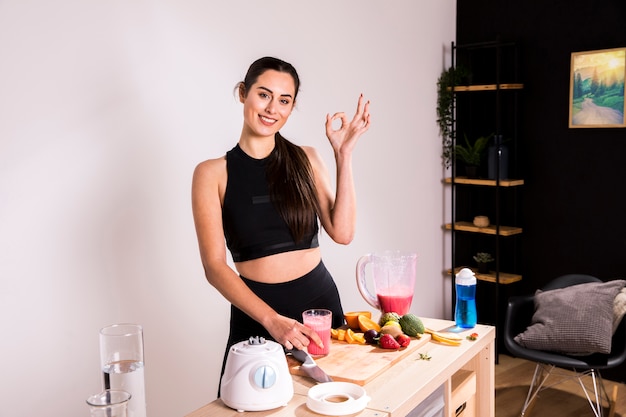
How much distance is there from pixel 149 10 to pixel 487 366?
6.28ft

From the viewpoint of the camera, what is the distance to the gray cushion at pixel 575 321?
337 centimetres

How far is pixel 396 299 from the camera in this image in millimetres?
2266

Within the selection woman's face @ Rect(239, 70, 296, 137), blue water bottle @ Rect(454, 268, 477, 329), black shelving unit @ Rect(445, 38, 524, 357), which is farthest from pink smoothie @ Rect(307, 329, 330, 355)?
black shelving unit @ Rect(445, 38, 524, 357)

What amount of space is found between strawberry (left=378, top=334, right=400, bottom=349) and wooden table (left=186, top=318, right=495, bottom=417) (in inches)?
1.8

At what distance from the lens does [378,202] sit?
14.0 ft

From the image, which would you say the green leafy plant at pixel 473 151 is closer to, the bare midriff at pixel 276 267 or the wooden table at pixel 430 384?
the wooden table at pixel 430 384

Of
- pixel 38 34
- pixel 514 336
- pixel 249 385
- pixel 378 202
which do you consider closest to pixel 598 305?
pixel 514 336

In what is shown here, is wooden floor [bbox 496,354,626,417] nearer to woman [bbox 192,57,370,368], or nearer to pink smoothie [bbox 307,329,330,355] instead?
woman [bbox 192,57,370,368]

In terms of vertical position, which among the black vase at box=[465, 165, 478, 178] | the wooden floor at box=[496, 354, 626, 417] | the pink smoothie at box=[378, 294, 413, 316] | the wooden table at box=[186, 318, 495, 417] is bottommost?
the wooden floor at box=[496, 354, 626, 417]

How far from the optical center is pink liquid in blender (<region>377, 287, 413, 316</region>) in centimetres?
227

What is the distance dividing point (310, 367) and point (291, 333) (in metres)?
0.13

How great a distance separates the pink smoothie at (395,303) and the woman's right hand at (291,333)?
1.27ft

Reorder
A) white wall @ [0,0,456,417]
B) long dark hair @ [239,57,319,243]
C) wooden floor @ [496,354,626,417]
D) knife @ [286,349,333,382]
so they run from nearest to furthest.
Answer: knife @ [286,349,333,382] → long dark hair @ [239,57,319,243] → white wall @ [0,0,456,417] → wooden floor @ [496,354,626,417]

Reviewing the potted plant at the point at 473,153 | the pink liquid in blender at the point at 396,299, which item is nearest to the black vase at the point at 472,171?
the potted plant at the point at 473,153
